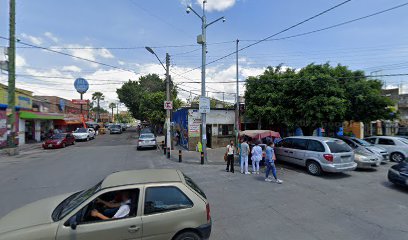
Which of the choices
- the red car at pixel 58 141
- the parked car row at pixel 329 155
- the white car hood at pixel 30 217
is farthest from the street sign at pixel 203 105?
the red car at pixel 58 141

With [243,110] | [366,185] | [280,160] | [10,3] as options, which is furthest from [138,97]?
[366,185]

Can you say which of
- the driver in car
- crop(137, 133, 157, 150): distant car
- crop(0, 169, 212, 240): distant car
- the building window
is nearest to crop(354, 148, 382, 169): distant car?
crop(0, 169, 212, 240): distant car

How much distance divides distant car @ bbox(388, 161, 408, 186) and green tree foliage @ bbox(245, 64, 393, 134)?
727 centimetres

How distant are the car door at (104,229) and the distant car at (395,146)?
15.4m

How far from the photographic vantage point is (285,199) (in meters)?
6.43

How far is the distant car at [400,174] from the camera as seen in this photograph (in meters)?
7.01

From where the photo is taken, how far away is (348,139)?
44.5ft

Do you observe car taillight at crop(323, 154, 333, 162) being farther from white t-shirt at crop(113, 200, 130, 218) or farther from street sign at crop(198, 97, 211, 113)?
white t-shirt at crop(113, 200, 130, 218)

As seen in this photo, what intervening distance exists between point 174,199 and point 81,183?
619 centimetres

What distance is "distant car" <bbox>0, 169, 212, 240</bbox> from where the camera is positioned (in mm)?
3045

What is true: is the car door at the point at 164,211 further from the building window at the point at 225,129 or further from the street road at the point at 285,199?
the building window at the point at 225,129

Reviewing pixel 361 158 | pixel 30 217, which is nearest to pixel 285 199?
pixel 30 217

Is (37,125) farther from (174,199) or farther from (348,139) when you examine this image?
(348,139)

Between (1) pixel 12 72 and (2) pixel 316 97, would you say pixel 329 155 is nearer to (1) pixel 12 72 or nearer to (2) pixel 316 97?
(2) pixel 316 97
